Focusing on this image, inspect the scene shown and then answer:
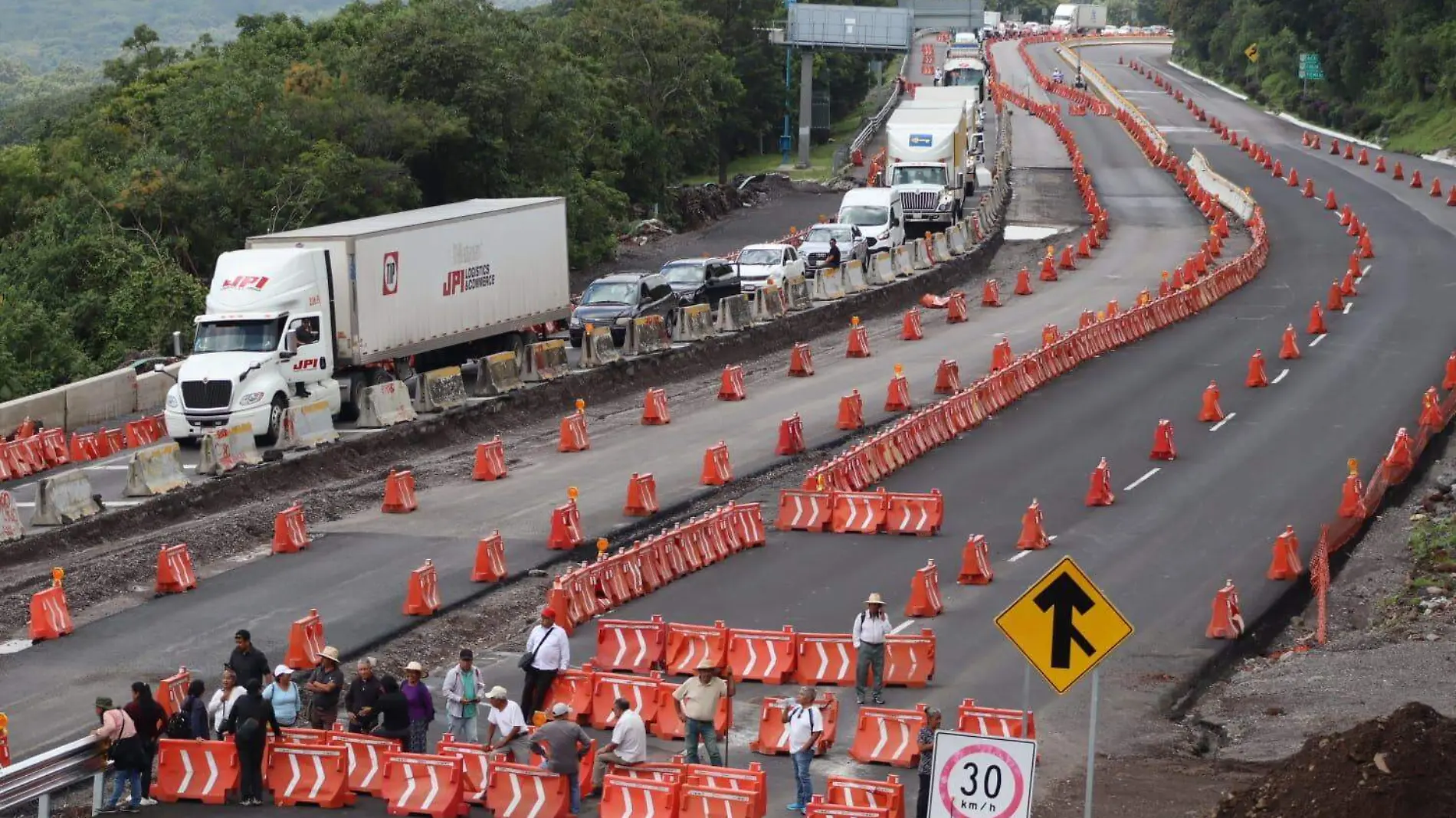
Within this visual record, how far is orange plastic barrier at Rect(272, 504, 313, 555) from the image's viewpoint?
27188 millimetres

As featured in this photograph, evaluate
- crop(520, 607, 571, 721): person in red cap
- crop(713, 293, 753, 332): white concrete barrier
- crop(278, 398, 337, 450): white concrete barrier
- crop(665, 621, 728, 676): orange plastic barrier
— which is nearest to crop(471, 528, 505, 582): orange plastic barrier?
crop(665, 621, 728, 676): orange plastic barrier

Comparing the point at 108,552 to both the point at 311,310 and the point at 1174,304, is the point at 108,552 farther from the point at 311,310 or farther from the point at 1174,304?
the point at 1174,304

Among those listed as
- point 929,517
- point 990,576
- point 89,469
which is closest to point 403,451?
point 89,469

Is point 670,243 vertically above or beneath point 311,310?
beneath

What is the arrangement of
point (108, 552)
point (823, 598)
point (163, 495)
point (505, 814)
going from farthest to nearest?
1. point (163, 495)
2. point (108, 552)
3. point (823, 598)
4. point (505, 814)

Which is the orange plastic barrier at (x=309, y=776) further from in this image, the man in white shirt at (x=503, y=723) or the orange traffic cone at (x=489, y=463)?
the orange traffic cone at (x=489, y=463)

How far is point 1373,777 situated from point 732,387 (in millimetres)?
26316

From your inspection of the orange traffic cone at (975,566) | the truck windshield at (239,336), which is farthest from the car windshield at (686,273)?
the orange traffic cone at (975,566)

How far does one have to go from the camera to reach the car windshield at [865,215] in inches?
2208

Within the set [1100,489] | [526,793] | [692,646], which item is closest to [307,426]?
[1100,489]

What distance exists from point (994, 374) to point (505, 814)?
22865 mm

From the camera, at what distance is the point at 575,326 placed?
139 ft

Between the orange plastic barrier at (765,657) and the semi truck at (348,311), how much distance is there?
13.8 metres

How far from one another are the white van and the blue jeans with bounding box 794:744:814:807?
3956cm
